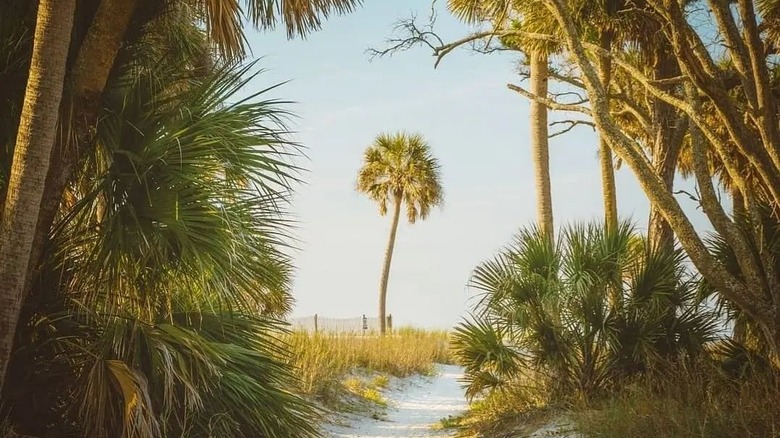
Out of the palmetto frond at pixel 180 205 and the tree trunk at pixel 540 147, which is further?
the tree trunk at pixel 540 147

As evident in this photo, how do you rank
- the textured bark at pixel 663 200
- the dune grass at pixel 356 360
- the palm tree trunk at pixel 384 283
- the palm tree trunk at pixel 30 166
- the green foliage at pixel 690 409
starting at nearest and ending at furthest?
1. the palm tree trunk at pixel 30 166
2. the green foliage at pixel 690 409
3. the textured bark at pixel 663 200
4. the dune grass at pixel 356 360
5. the palm tree trunk at pixel 384 283

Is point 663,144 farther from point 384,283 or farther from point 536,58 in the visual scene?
point 384,283

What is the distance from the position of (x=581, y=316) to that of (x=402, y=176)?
904 inches

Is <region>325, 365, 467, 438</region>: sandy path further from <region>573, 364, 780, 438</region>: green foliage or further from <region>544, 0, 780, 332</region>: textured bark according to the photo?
<region>544, 0, 780, 332</region>: textured bark

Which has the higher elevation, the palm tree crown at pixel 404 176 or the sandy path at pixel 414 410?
the palm tree crown at pixel 404 176

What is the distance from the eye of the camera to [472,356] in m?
10.1

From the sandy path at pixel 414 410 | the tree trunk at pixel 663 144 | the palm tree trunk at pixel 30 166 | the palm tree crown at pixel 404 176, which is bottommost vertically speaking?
the sandy path at pixel 414 410

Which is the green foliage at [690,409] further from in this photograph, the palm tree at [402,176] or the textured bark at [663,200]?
the palm tree at [402,176]

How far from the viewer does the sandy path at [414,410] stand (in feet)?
37.5

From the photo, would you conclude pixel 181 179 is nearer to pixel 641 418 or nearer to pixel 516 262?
pixel 641 418

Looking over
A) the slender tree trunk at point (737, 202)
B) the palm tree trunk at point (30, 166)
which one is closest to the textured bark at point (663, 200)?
the slender tree trunk at point (737, 202)

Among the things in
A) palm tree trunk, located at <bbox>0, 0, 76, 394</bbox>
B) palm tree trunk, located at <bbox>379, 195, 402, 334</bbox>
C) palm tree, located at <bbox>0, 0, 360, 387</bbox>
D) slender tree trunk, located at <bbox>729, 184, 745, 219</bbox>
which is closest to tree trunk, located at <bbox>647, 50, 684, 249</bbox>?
slender tree trunk, located at <bbox>729, 184, 745, 219</bbox>

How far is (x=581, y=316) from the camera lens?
9570mm

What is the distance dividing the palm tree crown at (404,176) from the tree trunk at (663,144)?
19.5 metres
